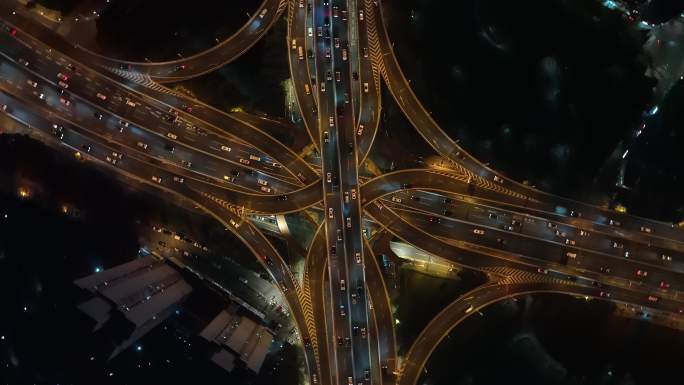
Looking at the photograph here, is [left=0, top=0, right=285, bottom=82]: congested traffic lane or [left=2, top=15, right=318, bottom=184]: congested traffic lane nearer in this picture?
[left=2, top=15, right=318, bottom=184]: congested traffic lane

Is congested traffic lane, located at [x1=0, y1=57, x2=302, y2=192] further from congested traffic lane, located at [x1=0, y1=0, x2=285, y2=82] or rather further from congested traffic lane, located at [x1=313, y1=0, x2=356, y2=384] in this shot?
congested traffic lane, located at [x1=0, y1=0, x2=285, y2=82]

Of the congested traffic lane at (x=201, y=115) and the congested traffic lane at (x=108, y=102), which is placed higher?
the congested traffic lane at (x=201, y=115)

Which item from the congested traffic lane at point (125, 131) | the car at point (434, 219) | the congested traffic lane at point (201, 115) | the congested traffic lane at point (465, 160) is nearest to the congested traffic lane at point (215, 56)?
the congested traffic lane at point (201, 115)

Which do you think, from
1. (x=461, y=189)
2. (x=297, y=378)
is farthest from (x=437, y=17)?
(x=297, y=378)

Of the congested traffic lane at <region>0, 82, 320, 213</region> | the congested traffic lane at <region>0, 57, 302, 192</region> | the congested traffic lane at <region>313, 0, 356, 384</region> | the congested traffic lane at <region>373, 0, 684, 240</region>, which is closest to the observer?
the congested traffic lane at <region>373, 0, 684, 240</region>

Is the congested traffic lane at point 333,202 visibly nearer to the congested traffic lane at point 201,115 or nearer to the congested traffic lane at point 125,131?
the congested traffic lane at point 201,115

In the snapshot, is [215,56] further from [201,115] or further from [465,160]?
[465,160]

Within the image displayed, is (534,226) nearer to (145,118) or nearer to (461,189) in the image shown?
(461,189)

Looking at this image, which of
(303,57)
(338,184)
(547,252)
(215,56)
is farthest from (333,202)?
(547,252)

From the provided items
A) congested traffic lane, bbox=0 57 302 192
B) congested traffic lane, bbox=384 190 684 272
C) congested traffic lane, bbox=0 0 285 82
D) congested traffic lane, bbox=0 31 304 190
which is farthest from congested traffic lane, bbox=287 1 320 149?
congested traffic lane, bbox=384 190 684 272
